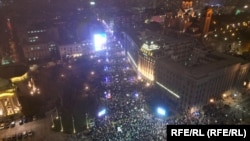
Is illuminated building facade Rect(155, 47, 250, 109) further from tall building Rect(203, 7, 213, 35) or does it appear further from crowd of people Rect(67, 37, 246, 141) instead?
tall building Rect(203, 7, 213, 35)

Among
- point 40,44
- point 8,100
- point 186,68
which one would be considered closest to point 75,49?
point 40,44

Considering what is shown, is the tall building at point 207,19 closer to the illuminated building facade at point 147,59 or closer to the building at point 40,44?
the illuminated building facade at point 147,59

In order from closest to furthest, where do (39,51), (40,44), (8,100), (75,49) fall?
(8,100) → (40,44) → (39,51) → (75,49)

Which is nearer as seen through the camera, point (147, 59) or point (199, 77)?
point (199, 77)

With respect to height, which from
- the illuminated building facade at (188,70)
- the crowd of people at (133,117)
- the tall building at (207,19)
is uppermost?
the tall building at (207,19)

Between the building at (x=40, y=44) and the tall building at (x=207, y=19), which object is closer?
the tall building at (x=207, y=19)

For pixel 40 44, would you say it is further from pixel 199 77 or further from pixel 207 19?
pixel 207 19

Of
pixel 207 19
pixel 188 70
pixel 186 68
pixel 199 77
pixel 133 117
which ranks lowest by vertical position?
pixel 133 117

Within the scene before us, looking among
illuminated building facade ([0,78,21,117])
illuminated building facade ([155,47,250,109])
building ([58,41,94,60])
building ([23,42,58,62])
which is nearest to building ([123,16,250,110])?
illuminated building facade ([155,47,250,109])

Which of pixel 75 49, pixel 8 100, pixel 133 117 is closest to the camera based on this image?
pixel 133 117

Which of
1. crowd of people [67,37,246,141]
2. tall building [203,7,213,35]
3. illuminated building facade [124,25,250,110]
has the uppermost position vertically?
tall building [203,7,213,35]

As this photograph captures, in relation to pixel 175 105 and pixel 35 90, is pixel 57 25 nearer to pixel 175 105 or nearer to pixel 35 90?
pixel 35 90

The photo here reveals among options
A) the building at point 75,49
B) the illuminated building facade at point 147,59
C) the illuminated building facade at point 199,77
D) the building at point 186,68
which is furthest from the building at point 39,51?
the illuminated building facade at point 199,77
